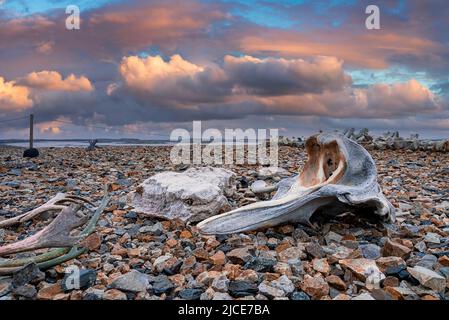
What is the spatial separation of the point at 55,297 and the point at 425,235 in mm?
3817

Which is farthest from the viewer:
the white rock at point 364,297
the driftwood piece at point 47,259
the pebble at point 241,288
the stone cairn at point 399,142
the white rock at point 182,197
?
the stone cairn at point 399,142

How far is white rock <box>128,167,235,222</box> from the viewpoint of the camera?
497 centimetres

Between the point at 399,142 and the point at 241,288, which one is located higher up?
the point at 399,142

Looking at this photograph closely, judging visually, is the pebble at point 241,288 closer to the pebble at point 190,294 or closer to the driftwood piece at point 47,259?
the pebble at point 190,294

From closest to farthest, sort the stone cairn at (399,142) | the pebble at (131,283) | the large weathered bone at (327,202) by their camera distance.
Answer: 1. the pebble at (131,283)
2. the large weathered bone at (327,202)
3. the stone cairn at (399,142)

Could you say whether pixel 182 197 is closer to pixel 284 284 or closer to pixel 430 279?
pixel 284 284

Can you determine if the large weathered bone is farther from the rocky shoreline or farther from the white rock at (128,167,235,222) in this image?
the white rock at (128,167,235,222)

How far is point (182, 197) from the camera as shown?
16.4 ft

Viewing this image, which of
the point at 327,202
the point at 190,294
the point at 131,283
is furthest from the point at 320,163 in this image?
the point at 131,283

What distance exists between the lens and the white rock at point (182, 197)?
16.3ft

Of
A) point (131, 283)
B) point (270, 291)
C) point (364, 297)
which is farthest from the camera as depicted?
point (131, 283)

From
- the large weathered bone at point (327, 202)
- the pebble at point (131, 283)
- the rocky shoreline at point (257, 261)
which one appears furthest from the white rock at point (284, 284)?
the large weathered bone at point (327, 202)

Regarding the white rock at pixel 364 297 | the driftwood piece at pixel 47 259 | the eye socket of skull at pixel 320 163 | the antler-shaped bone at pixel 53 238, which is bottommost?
the white rock at pixel 364 297

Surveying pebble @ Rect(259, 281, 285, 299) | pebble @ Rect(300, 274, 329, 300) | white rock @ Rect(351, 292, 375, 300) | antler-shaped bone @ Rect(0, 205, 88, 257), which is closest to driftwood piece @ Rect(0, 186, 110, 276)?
antler-shaped bone @ Rect(0, 205, 88, 257)
